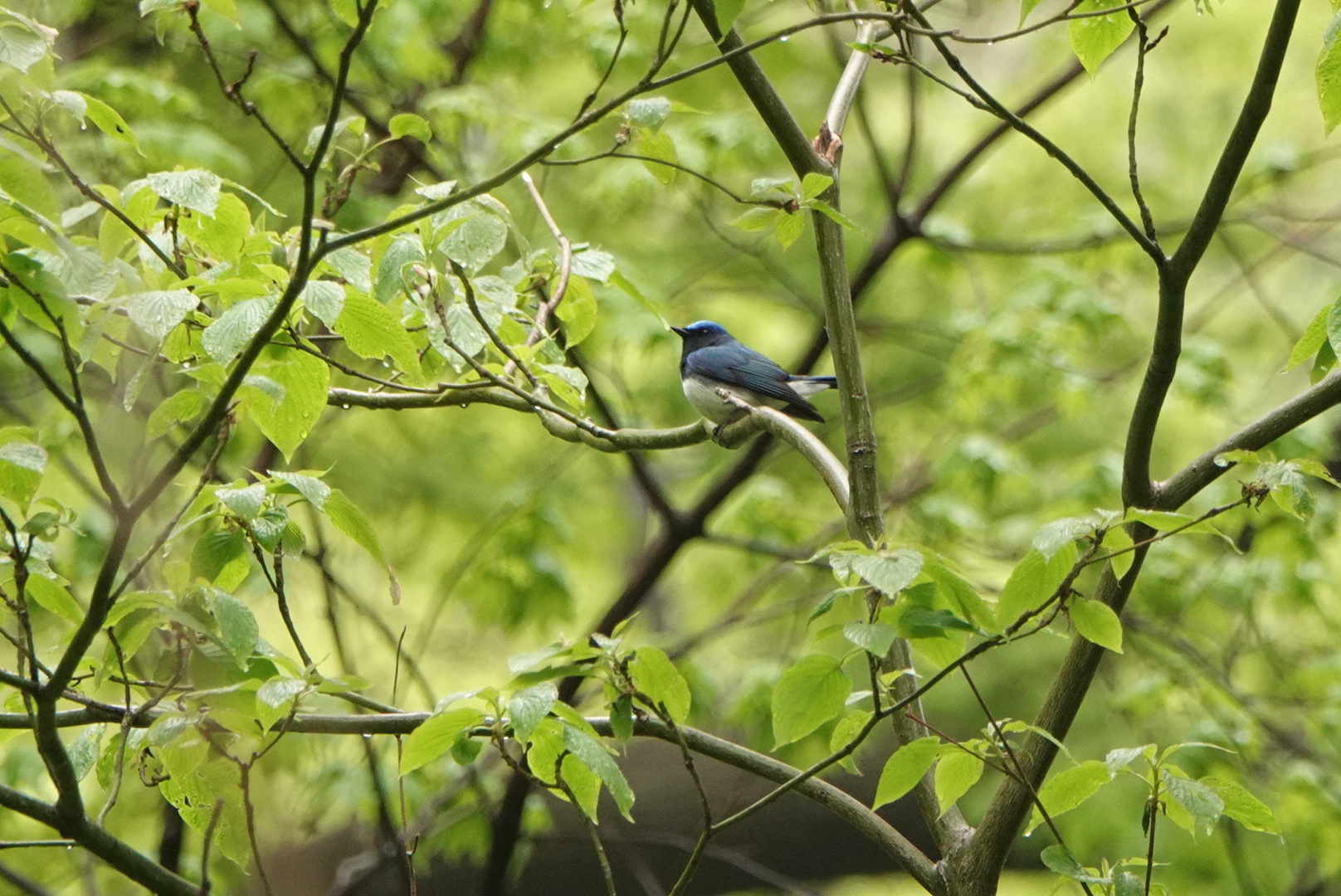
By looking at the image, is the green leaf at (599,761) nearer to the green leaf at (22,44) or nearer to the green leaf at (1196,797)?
the green leaf at (1196,797)

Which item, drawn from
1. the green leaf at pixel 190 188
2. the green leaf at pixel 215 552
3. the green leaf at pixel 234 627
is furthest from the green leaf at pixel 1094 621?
the green leaf at pixel 190 188

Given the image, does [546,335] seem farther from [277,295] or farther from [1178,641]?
[1178,641]

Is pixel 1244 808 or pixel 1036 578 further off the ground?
pixel 1036 578

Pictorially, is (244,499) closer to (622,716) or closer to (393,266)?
(393,266)

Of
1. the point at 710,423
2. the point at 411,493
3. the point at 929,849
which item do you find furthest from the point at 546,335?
the point at 929,849

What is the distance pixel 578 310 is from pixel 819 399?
4.67m

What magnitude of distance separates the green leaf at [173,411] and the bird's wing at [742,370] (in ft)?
12.7

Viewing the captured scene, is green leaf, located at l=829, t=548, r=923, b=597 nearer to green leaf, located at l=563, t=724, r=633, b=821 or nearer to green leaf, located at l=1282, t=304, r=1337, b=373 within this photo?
green leaf, located at l=563, t=724, r=633, b=821

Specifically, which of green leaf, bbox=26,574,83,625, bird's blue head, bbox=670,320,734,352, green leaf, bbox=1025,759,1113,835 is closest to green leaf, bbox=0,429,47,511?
green leaf, bbox=26,574,83,625

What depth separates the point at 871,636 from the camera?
1.63m

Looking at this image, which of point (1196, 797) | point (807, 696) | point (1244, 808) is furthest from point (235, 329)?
point (1244, 808)

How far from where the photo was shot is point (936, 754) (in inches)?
74.5

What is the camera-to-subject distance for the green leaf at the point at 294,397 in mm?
2018

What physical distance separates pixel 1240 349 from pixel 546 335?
7.36 metres
